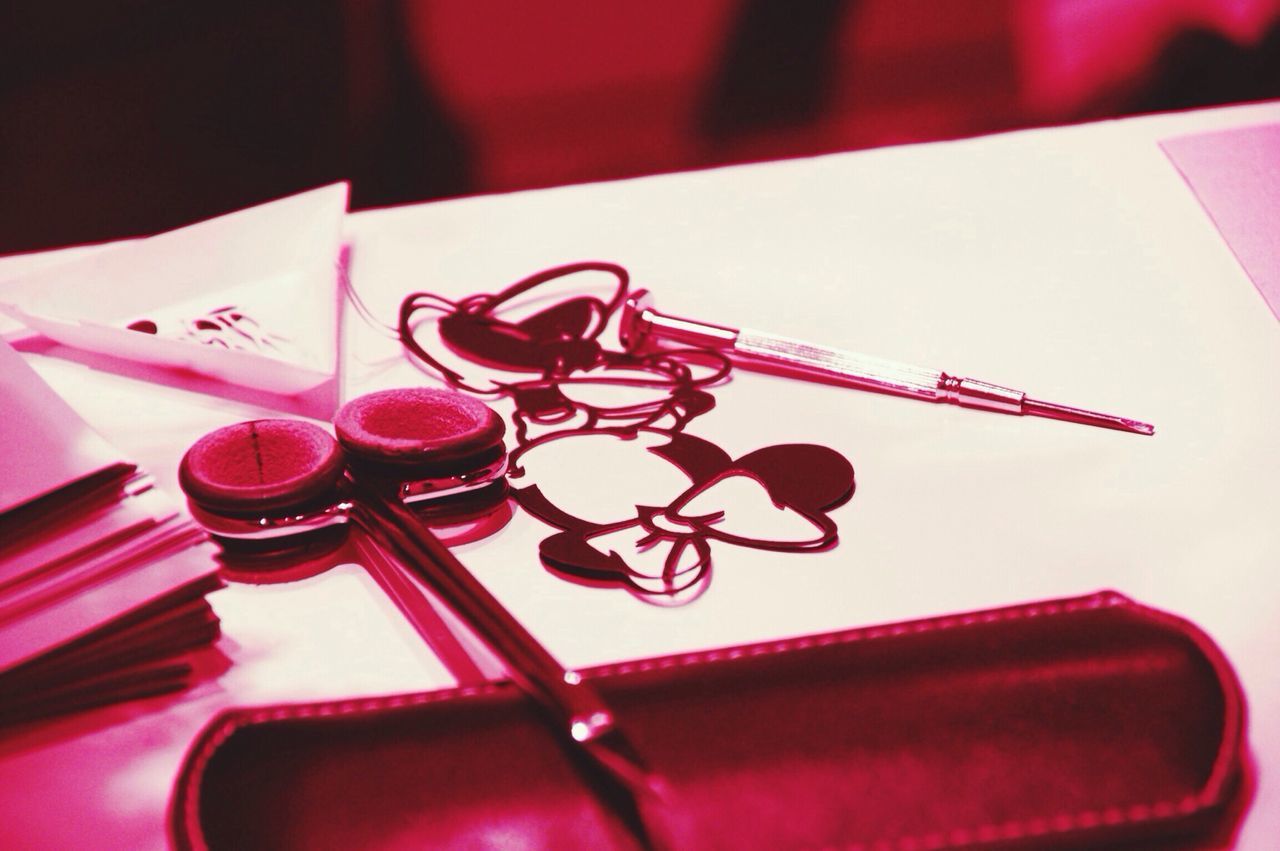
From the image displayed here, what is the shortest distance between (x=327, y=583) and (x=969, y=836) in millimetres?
281

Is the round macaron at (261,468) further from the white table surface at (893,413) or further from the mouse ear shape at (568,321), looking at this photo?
the mouse ear shape at (568,321)

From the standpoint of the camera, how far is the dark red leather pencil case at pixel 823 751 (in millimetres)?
337

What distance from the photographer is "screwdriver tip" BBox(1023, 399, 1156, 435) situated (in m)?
0.55

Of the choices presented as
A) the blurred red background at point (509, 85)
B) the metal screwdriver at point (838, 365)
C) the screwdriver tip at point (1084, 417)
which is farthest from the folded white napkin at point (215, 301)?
the blurred red background at point (509, 85)

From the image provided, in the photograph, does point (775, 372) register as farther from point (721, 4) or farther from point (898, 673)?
point (721, 4)

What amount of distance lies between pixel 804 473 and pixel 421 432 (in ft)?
0.59

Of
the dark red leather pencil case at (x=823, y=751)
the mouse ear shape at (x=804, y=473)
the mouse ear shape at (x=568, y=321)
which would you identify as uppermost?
the mouse ear shape at (x=568, y=321)

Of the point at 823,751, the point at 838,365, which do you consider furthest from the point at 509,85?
the point at 823,751

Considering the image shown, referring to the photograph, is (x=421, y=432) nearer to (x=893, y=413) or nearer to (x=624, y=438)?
(x=624, y=438)

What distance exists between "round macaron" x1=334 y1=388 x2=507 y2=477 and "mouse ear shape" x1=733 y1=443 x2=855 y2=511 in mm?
127

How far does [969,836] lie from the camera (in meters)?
0.33

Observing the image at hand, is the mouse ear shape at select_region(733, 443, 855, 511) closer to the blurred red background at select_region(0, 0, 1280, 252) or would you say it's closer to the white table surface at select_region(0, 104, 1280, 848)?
the white table surface at select_region(0, 104, 1280, 848)

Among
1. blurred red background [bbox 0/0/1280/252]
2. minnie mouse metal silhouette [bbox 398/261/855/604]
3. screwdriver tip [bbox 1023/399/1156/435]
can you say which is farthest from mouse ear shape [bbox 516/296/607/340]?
blurred red background [bbox 0/0/1280/252]

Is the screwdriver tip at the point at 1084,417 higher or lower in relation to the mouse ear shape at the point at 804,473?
higher
